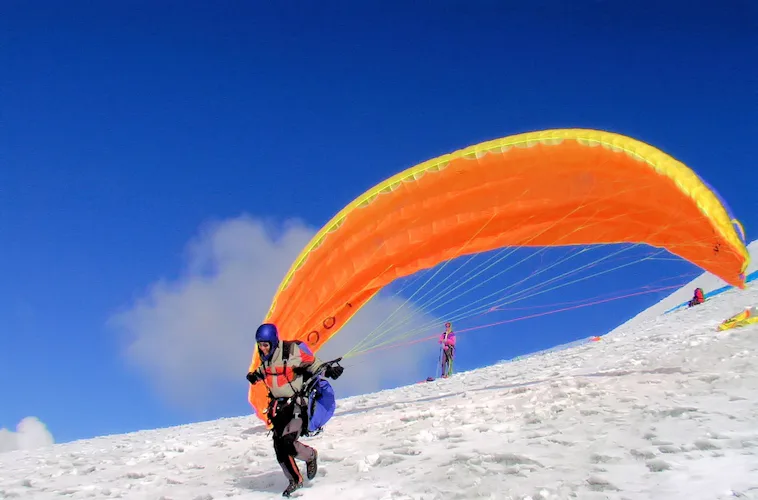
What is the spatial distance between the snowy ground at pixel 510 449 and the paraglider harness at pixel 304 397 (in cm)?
64

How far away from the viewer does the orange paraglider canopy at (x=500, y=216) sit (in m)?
8.24

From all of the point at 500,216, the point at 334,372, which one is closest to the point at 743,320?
the point at 500,216

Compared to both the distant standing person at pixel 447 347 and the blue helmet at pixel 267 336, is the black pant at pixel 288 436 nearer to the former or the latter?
the blue helmet at pixel 267 336

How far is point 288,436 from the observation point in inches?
219

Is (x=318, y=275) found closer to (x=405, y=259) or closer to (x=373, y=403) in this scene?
(x=405, y=259)

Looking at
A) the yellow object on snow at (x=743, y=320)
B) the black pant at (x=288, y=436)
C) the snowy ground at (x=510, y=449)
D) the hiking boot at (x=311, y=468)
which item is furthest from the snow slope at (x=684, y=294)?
the black pant at (x=288, y=436)

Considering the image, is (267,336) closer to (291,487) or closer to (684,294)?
(291,487)

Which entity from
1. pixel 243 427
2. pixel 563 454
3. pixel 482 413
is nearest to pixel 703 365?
pixel 482 413

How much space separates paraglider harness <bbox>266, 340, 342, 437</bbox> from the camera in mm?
5719

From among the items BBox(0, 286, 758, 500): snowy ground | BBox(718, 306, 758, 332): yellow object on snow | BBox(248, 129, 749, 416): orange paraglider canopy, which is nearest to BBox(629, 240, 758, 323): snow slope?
BBox(718, 306, 758, 332): yellow object on snow

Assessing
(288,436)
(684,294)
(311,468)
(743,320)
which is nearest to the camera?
(288,436)

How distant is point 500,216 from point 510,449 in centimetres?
446

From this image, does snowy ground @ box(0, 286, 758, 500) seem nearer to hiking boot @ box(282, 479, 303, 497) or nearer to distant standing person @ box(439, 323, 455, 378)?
hiking boot @ box(282, 479, 303, 497)

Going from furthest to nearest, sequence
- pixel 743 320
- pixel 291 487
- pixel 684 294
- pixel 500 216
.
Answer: pixel 684 294, pixel 743 320, pixel 500 216, pixel 291 487
